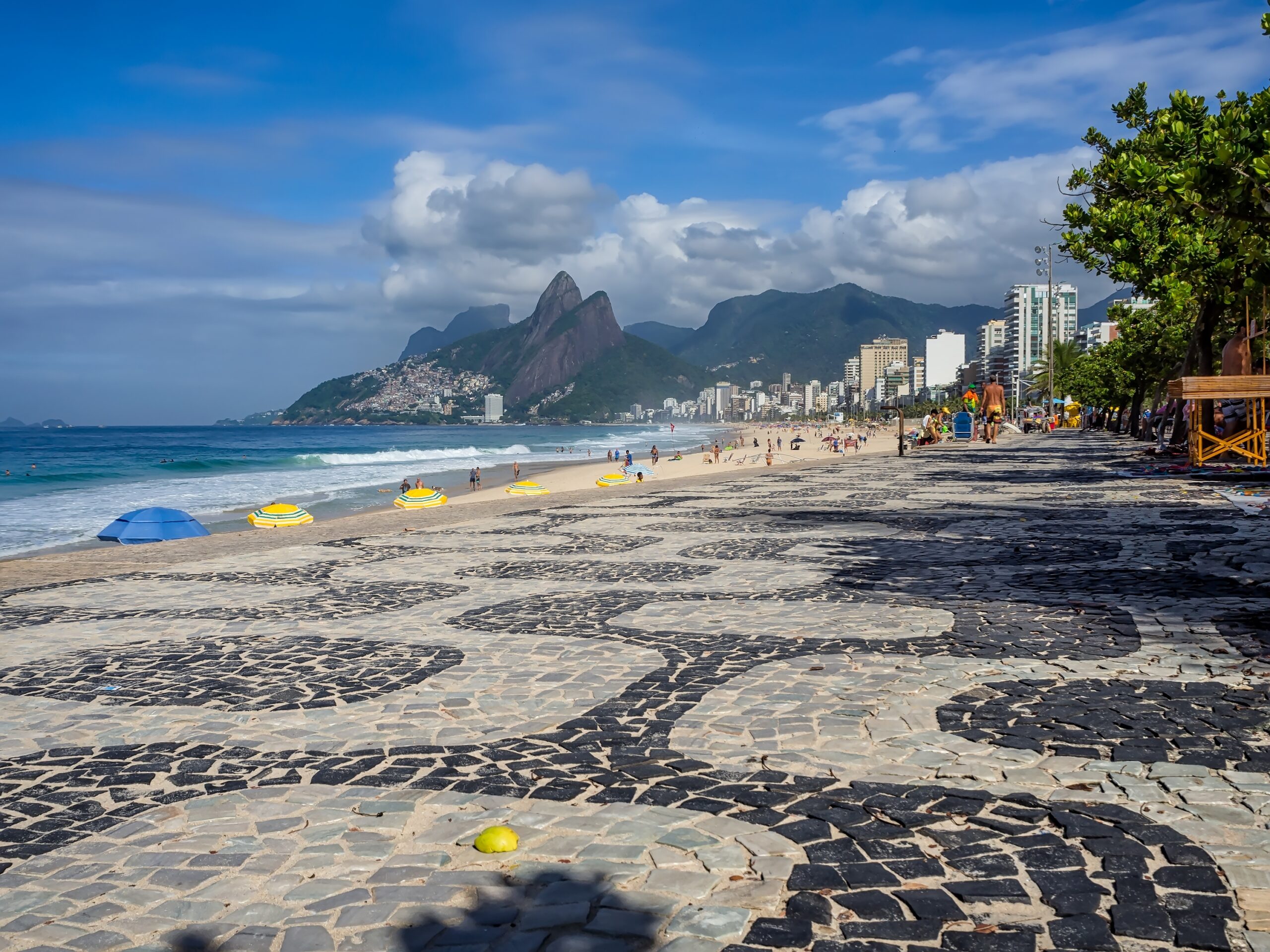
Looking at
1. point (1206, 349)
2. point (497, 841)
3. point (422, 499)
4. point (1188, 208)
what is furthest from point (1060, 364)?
point (497, 841)

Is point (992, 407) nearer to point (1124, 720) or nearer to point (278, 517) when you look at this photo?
point (278, 517)

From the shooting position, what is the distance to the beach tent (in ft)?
53.9

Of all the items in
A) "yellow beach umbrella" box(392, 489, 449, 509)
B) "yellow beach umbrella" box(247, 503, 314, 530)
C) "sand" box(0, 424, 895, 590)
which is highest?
"sand" box(0, 424, 895, 590)

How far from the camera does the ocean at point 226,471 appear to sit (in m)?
32.2

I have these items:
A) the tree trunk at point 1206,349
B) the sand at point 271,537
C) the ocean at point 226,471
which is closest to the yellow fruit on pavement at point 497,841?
the sand at point 271,537

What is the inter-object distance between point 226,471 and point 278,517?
46.3 m

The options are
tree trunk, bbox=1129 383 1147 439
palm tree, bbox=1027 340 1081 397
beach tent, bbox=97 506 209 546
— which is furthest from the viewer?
palm tree, bbox=1027 340 1081 397

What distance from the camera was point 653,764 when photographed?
4.21 metres

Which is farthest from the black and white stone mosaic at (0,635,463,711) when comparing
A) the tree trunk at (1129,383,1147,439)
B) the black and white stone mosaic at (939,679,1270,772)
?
the tree trunk at (1129,383,1147,439)

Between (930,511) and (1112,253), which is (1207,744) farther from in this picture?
(1112,253)

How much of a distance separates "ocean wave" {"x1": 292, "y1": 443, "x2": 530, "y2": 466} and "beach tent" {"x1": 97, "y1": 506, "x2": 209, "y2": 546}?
2063 inches

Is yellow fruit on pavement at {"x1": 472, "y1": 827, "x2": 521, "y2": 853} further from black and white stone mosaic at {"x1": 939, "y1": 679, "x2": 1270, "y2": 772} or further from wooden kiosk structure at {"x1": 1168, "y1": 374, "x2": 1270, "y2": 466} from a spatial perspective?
wooden kiosk structure at {"x1": 1168, "y1": 374, "x2": 1270, "y2": 466}

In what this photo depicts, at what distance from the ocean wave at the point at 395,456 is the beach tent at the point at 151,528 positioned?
52409 millimetres

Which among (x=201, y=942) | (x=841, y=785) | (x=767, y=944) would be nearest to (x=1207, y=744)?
(x=841, y=785)
